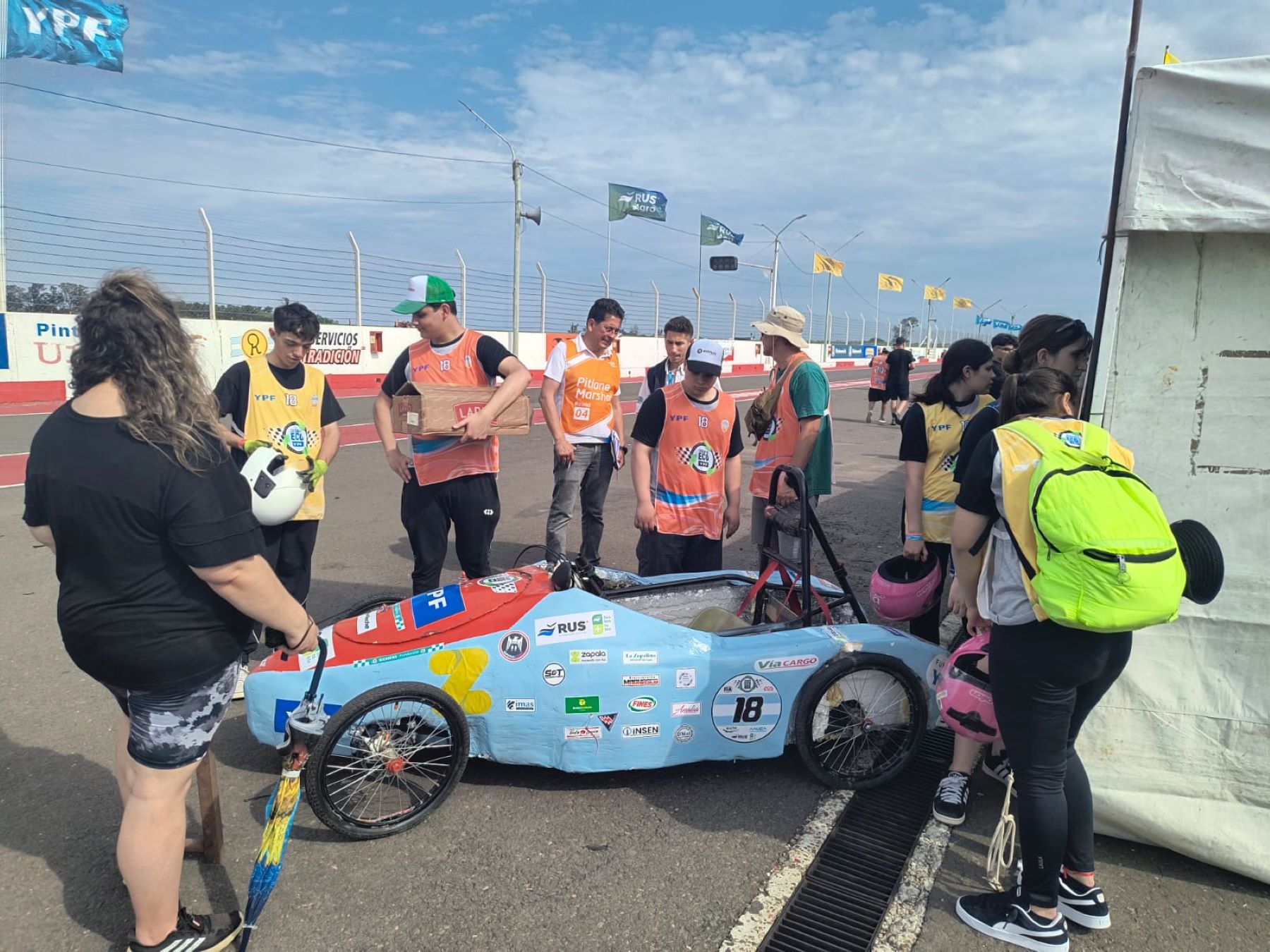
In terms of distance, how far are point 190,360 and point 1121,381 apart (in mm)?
2807

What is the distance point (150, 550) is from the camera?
191 cm

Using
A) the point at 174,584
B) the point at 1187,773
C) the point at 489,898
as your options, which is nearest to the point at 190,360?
the point at 174,584

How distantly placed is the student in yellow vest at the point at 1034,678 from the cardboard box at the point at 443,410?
2.36 meters

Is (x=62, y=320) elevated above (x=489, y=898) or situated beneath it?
A: elevated above

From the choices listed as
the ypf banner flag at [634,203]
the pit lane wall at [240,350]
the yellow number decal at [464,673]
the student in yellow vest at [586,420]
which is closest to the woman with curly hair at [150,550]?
the yellow number decal at [464,673]

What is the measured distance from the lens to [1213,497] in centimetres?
266

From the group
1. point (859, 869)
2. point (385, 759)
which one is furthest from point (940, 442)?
point (385, 759)

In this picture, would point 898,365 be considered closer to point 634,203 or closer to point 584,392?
point 584,392

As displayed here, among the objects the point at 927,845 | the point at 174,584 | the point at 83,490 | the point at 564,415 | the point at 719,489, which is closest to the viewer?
the point at 83,490

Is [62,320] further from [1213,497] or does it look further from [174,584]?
[1213,497]

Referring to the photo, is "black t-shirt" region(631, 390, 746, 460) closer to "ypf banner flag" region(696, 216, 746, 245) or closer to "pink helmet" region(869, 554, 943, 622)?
"pink helmet" region(869, 554, 943, 622)

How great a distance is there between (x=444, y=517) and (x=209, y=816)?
1890 mm

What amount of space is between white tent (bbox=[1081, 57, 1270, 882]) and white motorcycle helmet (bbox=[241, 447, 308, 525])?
2727mm

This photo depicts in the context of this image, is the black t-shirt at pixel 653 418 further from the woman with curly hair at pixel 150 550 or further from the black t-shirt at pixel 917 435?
the woman with curly hair at pixel 150 550
